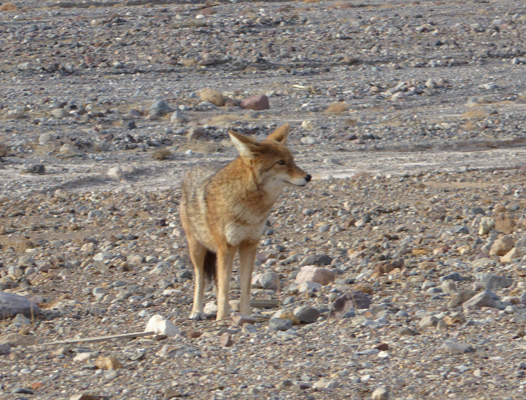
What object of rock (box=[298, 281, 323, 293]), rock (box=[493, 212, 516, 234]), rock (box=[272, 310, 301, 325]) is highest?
rock (box=[272, 310, 301, 325])

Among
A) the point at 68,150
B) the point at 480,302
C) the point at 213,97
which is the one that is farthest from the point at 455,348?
the point at 213,97

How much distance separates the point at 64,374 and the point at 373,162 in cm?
823

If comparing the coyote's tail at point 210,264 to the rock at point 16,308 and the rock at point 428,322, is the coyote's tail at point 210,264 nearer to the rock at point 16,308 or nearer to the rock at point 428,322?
the rock at point 16,308

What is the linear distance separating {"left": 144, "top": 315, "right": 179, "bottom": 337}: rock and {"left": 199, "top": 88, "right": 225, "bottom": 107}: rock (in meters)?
10.5

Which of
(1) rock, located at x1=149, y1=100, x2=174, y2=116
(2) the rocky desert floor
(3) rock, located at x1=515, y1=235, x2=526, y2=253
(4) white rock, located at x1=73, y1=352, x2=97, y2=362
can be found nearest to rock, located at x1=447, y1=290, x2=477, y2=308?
(2) the rocky desert floor

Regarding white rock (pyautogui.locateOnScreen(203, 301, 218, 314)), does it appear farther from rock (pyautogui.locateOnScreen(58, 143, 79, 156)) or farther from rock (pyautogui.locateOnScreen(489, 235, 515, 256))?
rock (pyautogui.locateOnScreen(58, 143, 79, 156))

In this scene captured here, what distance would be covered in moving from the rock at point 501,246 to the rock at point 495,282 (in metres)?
1.08

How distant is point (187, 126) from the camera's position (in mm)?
14531

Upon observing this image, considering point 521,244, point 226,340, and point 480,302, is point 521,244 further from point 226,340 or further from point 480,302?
point 226,340

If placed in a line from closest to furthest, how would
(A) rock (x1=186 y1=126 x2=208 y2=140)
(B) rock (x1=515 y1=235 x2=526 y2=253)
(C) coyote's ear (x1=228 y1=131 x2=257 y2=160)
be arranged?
1. (C) coyote's ear (x1=228 y1=131 x2=257 y2=160)
2. (B) rock (x1=515 y1=235 x2=526 y2=253)
3. (A) rock (x1=186 y1=126 x2=208 y2=140)

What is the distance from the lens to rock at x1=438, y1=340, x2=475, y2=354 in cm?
462

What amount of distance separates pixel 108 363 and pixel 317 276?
2.39m

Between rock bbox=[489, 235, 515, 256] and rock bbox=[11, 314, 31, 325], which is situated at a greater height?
rock bbox=[489, 235, 515, 256]

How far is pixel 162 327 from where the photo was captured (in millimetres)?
5711
